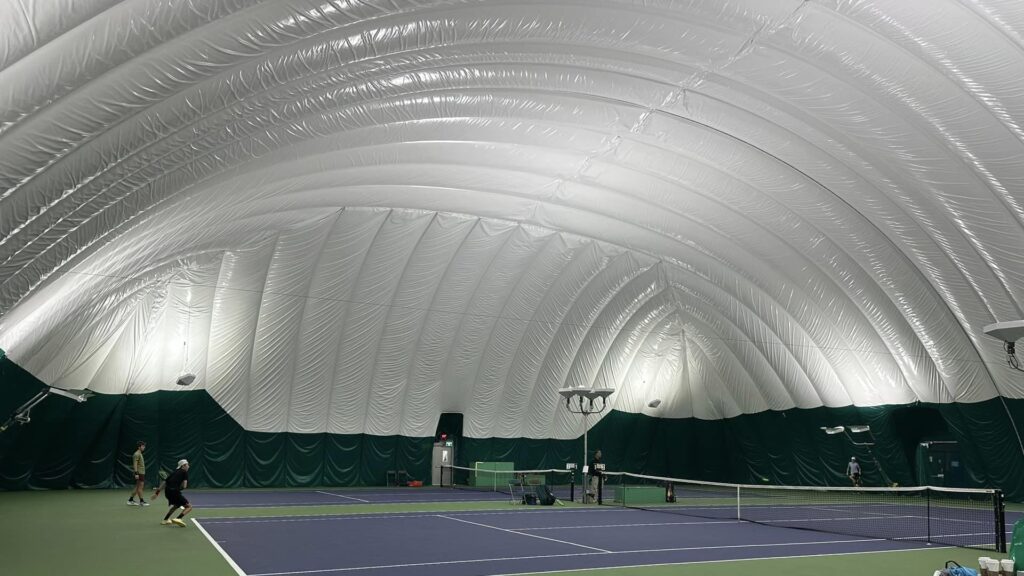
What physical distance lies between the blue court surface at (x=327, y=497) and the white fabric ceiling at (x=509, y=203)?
351 cm

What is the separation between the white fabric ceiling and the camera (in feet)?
45.0

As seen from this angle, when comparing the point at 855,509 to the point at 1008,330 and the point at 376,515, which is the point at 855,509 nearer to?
the point at 1008,330

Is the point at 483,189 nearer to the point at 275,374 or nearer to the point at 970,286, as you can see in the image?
the point at 275,374

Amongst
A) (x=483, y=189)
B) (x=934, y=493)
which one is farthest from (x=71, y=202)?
(x=934, y=493)

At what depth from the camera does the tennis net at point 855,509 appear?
56.9ft

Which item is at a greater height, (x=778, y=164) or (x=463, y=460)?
(x=778, y=164)

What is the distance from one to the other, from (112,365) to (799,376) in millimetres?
25186

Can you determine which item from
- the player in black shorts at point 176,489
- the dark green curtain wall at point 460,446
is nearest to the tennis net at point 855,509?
the dark green curtain wall at point 460,446

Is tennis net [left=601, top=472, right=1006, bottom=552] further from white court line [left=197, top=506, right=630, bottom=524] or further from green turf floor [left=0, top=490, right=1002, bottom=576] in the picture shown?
white court line [left=197, top=506, right=630, bottom=524]

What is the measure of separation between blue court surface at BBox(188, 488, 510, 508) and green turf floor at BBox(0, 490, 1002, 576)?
3814 millimetres

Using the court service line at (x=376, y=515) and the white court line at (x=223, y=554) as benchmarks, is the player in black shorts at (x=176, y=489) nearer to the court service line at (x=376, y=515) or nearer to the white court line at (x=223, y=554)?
the white court line at (x=223, y=554)

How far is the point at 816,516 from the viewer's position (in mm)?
22297

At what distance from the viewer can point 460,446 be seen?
3481cm

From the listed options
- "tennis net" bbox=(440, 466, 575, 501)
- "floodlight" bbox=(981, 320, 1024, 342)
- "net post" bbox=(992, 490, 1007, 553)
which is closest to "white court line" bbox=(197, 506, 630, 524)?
"tennis net" bbox=(440, 466, 575, 501)
